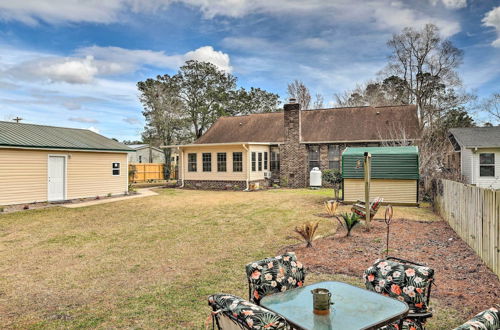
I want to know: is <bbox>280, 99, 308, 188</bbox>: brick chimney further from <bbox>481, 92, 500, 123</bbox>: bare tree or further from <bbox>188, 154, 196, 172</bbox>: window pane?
<bbox>481, 92, 500, 123</bbox>: bare tree

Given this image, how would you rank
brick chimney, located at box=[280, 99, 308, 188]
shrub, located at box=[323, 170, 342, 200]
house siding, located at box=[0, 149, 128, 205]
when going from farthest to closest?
brick chimney, located at box=[280, 99, 308, 188], shrub, located at box=[323, 170, 342, 200], house siding, located at box=[0, 149, 128, 205]

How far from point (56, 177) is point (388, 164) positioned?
48.7 ft

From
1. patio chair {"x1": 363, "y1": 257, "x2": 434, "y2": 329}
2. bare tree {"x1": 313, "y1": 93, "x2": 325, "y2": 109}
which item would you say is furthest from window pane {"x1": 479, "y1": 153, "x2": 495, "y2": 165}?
bare tree {"x1": 313, "y1": 93, "x2": 325, "y2": 109}

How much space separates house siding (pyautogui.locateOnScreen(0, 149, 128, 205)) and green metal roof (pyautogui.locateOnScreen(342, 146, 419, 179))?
40.0 feet

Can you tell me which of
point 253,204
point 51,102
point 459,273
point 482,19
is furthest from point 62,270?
point 51,102

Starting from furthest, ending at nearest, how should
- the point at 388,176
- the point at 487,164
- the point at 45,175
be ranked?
the point at 487,164, the point at 45,175, the point at 388,176

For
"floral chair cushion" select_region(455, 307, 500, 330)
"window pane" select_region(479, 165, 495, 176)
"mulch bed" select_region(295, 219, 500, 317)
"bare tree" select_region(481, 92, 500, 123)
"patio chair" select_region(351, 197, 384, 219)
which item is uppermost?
"bare tree" select_region(481, 92, 500, 123)

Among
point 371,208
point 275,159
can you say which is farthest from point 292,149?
point 371,208

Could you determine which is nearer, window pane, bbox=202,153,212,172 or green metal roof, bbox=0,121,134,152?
green metal roof, bbox=0,121,134,152

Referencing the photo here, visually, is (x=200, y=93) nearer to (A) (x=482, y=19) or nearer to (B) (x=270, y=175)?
(B) (x=270, y=175)

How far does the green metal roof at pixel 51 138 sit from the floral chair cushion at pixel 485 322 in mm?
15603

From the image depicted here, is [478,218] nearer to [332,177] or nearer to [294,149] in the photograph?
[332,177]

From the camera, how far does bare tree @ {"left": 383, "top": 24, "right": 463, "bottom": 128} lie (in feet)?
89.1

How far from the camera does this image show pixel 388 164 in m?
13.4
